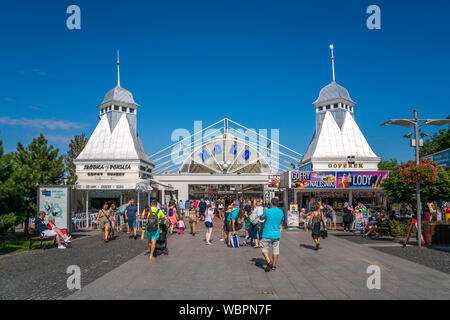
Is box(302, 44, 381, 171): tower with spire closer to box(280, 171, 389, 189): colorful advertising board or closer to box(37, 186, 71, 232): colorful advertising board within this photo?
box(280, 171, 389, 189): colorful advertising board

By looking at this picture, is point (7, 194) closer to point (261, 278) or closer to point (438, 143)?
point (261, 278)

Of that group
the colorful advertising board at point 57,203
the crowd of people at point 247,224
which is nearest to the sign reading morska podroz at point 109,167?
the crowd of people at point 247,224

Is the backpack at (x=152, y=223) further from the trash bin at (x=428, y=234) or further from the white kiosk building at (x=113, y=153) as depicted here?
the white kiosk building at (x=113, y=153)

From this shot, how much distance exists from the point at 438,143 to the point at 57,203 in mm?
45367

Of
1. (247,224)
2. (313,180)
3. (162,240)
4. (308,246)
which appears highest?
(313,180)

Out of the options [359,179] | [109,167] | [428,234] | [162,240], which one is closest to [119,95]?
[109,167]

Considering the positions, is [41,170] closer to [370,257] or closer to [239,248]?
[239,248]

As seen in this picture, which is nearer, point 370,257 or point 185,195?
point 370,257

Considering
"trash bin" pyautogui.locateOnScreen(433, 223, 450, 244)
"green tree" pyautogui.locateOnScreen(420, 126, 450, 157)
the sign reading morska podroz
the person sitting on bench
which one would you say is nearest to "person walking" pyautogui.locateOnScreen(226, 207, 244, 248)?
the person sitting on bench

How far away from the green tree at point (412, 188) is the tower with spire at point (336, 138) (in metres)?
15.9

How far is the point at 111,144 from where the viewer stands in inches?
1299

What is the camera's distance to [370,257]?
35.3ft
